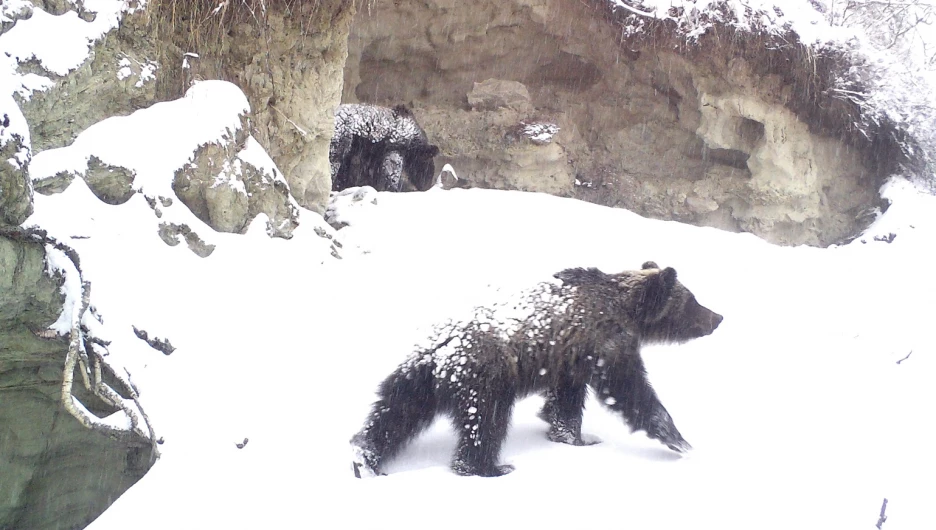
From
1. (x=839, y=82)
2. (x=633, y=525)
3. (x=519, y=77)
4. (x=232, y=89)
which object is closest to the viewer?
(x=633, y=525)

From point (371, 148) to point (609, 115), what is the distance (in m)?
3.75

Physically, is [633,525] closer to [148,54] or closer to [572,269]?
[572,269]

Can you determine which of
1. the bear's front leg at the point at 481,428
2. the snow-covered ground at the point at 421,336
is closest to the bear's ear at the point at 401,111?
the snow-covered ground at the point at 421,336

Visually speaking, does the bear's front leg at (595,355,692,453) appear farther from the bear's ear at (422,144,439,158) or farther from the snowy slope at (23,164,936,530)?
the bear's ear at (422,144,439,158)

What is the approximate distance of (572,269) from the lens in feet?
13.7

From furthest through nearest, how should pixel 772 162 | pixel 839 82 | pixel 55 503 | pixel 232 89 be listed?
pixel 772 162, pixel 839 82, pixel 232 89, pixel 55 503

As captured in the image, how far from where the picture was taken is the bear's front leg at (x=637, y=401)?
3.71m

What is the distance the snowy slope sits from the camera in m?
3.12

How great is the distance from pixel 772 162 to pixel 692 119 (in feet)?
4.23

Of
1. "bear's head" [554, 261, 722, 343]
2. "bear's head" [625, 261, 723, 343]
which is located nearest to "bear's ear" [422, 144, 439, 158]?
Answer: "bear's head" [625, 261, 723, 343]

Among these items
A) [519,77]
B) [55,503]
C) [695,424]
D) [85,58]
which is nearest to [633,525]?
[695,424]

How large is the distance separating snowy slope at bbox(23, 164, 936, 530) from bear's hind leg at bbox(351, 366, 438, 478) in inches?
5.3

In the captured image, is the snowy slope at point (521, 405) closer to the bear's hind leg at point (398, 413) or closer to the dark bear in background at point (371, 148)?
the bear's hind leg at point (398, 413)

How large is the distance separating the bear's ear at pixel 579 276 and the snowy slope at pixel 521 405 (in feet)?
0.43
